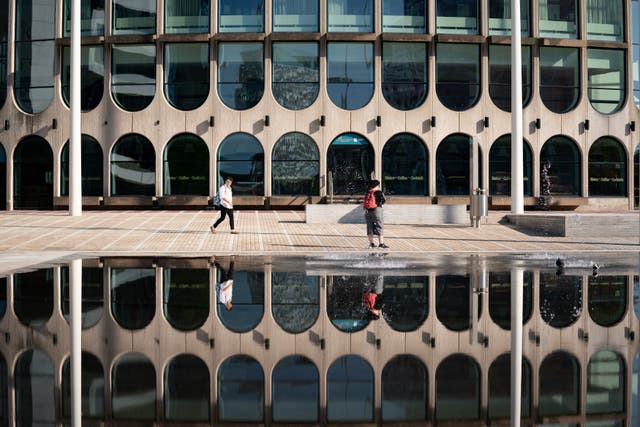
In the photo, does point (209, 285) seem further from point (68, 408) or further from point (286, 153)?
point (286, 153)

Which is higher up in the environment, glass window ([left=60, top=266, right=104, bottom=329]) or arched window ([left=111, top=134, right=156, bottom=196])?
arched window ([left=111, top=134, right=156, bottom=196])

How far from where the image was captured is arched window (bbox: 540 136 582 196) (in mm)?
38719

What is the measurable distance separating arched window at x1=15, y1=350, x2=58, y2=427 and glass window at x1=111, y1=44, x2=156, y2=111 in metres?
32.0

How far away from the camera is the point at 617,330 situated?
314 inches

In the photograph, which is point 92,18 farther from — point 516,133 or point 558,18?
point 558,18

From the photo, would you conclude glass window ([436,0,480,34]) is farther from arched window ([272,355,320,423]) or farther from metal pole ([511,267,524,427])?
arched window ([272,355,320,423])

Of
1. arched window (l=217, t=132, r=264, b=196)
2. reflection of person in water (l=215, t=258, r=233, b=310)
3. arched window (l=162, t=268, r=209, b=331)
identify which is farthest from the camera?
arched window (l=217, t=132, r=264, b=196)

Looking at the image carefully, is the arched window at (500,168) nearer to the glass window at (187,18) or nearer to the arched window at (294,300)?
the glass window at (187,18)

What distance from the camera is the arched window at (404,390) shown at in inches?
194

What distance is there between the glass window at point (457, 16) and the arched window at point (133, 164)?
1511 centimetres

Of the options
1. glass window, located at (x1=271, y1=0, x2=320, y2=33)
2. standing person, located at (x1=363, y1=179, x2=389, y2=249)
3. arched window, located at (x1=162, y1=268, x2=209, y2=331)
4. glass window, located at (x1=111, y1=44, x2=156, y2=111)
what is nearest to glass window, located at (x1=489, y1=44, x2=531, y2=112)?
glass window, located at (x1=271, y1=0, x2=320, y2=33)

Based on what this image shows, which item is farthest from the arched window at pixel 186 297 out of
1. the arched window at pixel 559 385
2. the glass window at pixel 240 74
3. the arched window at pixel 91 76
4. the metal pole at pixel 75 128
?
the arched window at pixel 91 76

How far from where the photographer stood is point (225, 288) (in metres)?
11.9

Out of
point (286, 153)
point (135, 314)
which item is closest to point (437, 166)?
point (286, 153)
